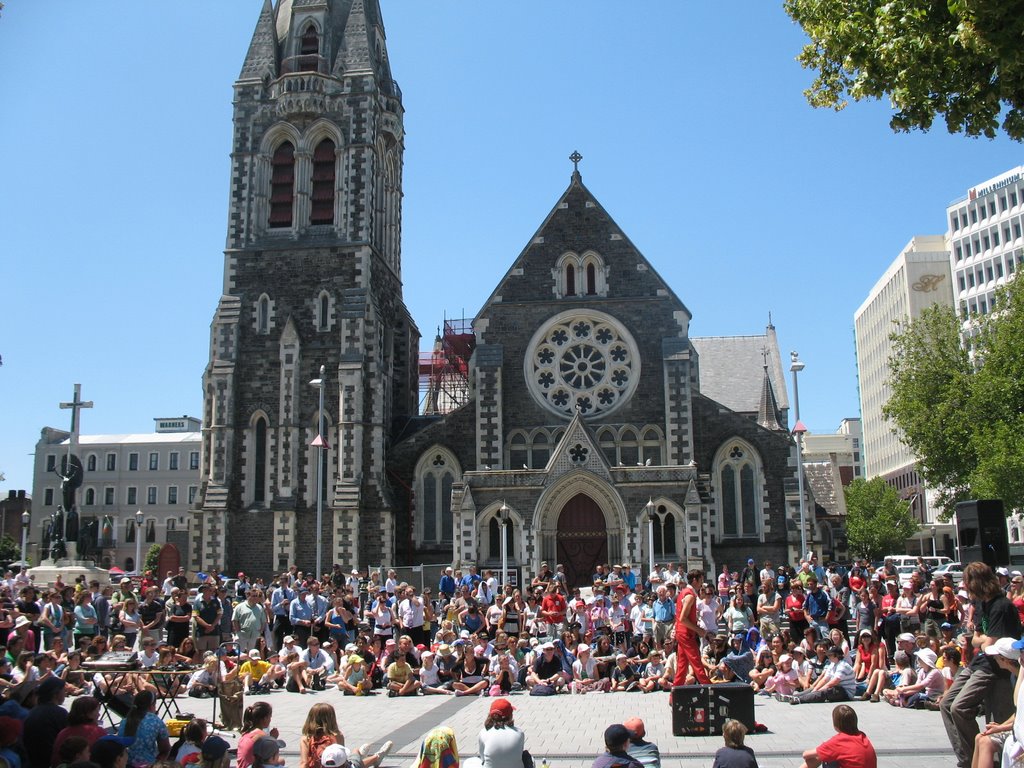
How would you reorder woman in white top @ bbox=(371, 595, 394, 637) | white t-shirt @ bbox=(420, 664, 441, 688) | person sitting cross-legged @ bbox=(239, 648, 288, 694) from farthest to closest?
woman in white top @ bbox=(371, 595, 394, 637)
person sitting cross-legged @ bbox=(239, 648, 288, 694)
white t-shirt @ bbox=(420, 664, 441, 688)

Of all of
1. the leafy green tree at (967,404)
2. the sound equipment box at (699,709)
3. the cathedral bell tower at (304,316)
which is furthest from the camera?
the cathedral bell tower at (304,316)

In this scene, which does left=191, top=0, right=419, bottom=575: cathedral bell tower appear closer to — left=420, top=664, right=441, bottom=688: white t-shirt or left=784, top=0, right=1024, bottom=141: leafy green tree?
left=420, top=664, right=441, bottom=688: white t-shirt

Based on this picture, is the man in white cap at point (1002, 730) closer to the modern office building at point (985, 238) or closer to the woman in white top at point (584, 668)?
the woman in white top at point (584, 668)

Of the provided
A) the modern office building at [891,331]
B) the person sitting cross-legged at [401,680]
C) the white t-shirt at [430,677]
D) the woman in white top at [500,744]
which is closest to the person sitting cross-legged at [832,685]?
the white t-shirt at [430,677]

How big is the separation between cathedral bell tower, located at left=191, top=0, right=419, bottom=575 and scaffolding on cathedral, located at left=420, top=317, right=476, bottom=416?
4.20 metres

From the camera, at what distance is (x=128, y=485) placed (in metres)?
79.5

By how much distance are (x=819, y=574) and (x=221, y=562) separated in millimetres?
21350

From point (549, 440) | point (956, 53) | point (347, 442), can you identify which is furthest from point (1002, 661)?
point (347, 442)

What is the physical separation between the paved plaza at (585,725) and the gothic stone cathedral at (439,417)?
628 inches

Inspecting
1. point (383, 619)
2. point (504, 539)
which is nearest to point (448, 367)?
point (504, 539)

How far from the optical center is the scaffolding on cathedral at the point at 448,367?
48500 mm

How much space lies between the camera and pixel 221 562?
37.2m

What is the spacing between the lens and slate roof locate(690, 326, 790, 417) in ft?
150

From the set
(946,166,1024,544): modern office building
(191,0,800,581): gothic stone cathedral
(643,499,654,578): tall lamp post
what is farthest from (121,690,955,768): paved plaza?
(946,166,1024,544): modern office building
